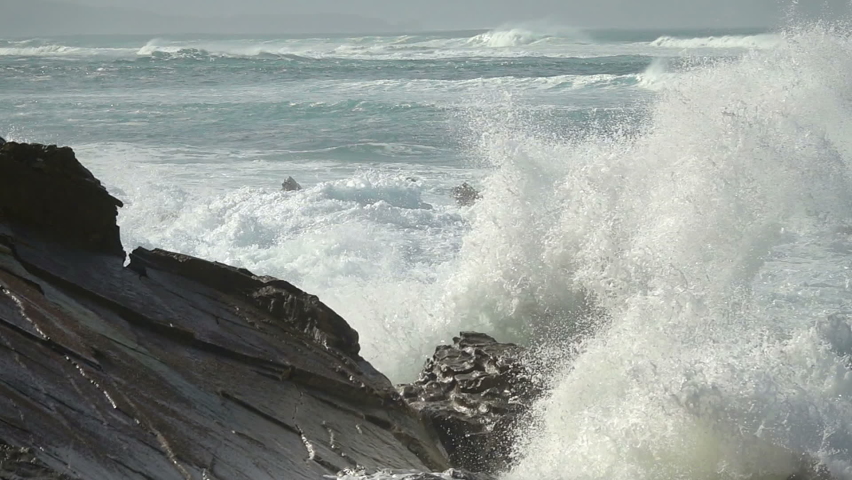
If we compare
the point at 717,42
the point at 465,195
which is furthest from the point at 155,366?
the point at 717,42

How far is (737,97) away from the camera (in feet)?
37.8

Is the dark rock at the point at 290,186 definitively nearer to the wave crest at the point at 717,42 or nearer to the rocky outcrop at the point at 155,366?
the rocky outcrop at the point at 155,366

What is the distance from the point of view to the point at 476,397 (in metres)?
6.36

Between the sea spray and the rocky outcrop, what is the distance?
1.24m

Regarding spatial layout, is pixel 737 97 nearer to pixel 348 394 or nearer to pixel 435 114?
pixel 348 394

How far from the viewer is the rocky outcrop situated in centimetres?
393

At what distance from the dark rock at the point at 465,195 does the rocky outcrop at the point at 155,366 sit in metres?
8.59

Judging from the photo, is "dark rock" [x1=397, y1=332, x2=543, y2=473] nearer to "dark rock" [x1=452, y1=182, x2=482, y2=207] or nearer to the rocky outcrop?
the rocky outcrop

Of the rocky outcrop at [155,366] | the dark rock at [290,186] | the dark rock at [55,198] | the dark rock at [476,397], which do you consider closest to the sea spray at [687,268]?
the dark rock at [476,397]

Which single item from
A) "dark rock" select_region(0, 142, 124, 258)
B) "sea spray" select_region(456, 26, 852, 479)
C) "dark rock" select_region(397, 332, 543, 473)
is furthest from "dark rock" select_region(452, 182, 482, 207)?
"dark rock" select_region(0, 142, 124, 258)

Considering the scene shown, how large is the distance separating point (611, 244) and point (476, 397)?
3098mm

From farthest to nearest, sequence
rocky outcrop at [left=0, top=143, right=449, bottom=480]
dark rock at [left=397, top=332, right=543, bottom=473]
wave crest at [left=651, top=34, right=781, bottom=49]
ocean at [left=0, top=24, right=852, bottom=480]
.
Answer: wave crest at [left=651, top=34, right=781, bottom=49], dark rock at [left=397, top=332, right=543, bottom=473], ocean at [left=0, top=24, right=852, bottom=480], rocky outcrop at [left=0, top=143, right=449, bottom=480]

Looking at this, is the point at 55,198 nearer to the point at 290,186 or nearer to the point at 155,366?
the point at 155,366

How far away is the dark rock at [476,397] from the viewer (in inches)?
231
